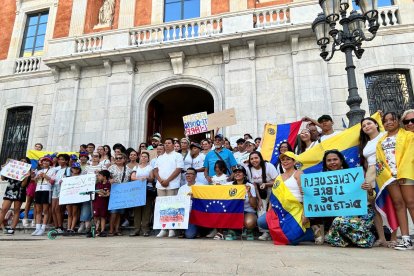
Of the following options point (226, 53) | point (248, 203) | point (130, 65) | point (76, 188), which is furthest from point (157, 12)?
point (248, 203)

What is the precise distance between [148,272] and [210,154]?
183 inches

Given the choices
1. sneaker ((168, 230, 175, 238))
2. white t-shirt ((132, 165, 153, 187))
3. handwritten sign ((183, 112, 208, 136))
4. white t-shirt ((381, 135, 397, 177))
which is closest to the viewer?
white t-shirt ((381, 135, 397, 177))

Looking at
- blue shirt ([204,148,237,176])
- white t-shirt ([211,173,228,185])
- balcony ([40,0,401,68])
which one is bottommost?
white t-shirt ([211,173,228,185])

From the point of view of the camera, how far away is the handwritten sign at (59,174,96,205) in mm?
6754

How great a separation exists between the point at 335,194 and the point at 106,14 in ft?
44.4

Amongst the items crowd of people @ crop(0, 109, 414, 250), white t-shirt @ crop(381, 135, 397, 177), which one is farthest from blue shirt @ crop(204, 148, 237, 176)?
white t-shirt @ crop(381, 135, 397, 177)

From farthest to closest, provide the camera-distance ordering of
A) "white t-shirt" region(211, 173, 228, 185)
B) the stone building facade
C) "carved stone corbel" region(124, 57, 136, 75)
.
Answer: "carved stone corbel" region(124, 57, 136, 75), the stone building facade, "white t-shirt" region(211, 173, 228, 185)

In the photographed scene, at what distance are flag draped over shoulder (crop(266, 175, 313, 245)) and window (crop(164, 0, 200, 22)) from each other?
34.7 ft

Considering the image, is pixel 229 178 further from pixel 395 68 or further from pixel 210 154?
pixel 395 68

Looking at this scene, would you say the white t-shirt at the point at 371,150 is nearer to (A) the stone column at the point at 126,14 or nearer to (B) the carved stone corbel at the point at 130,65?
(B) the carved stone corbel at the point at 130,65

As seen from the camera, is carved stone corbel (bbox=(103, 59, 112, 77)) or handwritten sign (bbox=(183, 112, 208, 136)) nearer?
handwritten sign (bbox=(183, 112, 208, 136))

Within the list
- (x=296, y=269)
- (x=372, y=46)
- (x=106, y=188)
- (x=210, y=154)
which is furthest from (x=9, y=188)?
(x=372, y=46)

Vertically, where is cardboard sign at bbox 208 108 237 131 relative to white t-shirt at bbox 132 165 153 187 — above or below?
above

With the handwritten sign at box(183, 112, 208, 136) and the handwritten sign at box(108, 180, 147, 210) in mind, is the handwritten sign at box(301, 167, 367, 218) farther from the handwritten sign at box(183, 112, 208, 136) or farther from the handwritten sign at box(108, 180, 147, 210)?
the handwritten sign at box(183, 112, 208, 136)
